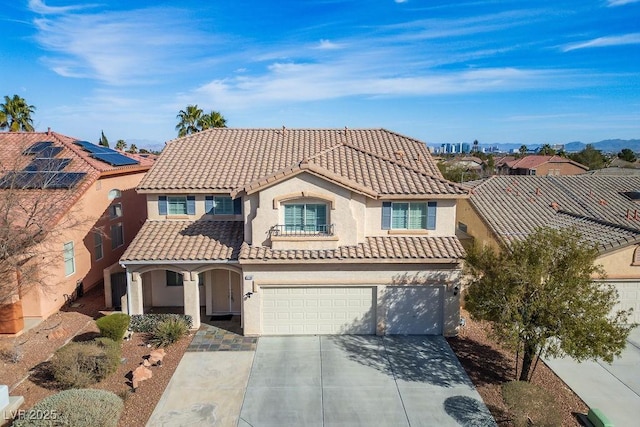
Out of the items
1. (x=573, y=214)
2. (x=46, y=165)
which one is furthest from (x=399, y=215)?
(x=46, y=165)

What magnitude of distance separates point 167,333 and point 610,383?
50.3ft

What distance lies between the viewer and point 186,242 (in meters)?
18.5

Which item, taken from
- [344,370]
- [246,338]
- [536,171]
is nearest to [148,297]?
[246,338]

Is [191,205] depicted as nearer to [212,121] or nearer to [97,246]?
[97,246]

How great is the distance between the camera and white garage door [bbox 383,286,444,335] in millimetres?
17484

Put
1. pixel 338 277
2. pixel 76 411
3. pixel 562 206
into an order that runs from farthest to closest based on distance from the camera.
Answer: pixel 562 206 → pixel 338 277 → pixel 76 411

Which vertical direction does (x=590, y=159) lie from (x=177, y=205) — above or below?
above

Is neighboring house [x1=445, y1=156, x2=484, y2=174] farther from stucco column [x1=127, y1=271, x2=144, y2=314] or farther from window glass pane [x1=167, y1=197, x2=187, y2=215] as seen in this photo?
stucco column [x1=127, y1=271, x2=144, y2=314]

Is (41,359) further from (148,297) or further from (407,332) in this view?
(407,332)

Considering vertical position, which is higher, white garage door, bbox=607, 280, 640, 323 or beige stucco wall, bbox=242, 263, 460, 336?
beige stucco wall, bbox=242, 263, 460, 336

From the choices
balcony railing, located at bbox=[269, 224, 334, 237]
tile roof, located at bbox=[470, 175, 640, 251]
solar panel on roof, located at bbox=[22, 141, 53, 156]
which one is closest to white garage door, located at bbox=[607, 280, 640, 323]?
tile roof, located at bbox=[470, 175, 640, 251]

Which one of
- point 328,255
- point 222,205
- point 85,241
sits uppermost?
point 222,205

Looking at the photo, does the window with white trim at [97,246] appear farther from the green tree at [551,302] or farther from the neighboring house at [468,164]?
the neighboring house at [468,164]

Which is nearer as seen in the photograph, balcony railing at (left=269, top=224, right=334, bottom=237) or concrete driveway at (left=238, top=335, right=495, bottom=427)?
concrete driveway at (left=238, top=335, right=495, bottom=427)
